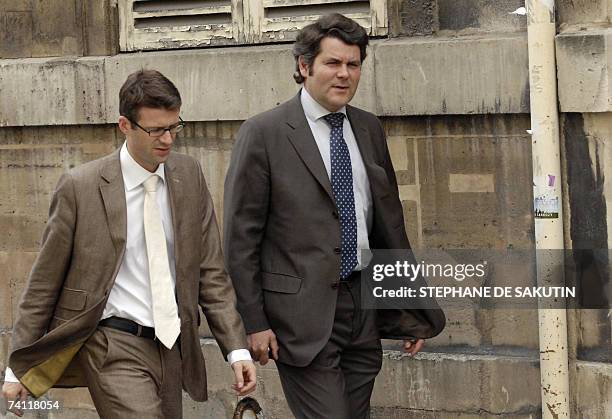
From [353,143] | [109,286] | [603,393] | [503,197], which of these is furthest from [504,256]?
[109,286]

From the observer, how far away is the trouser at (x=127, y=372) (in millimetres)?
4820

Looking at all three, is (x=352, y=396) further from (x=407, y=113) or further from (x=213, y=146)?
(x=213, y=146)

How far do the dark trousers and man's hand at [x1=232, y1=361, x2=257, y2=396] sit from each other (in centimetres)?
40

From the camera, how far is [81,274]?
491 cm

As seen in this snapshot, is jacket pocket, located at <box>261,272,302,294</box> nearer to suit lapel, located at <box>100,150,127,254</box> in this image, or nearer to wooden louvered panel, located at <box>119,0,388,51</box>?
suit lapel, located at <box>100,150,127,254</box>

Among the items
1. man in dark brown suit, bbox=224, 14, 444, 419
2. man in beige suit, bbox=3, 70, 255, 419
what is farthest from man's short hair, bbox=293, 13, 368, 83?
man in beige suit, bbox=3, 70, 255, 419

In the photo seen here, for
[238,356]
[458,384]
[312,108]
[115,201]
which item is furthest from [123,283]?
[458,384]

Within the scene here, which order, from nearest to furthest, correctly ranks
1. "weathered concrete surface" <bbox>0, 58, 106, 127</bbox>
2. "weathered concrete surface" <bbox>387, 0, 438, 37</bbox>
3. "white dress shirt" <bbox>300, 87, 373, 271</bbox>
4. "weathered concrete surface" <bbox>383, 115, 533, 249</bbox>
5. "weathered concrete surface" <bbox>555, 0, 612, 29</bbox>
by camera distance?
"white dress shirt" <bbox>300, 87, 373, 271</bbox>
"weathered concrete surface" <bbox>555, 0, 612, 29</bbox>
"weathered concrete surface" <bbox>383, 115, 533, 249</bbox>
"weathered concrete surface" <bbox>387, 0, 438, 37</bbox>
"weathered concrete surface" <bbox>0, 58, 106, 127</bbox>

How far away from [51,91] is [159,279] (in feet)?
10.5

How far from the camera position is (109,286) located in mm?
4871

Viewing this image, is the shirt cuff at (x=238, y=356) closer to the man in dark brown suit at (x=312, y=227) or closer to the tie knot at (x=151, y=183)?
the man in dark brown suit at (x=312, y=227)

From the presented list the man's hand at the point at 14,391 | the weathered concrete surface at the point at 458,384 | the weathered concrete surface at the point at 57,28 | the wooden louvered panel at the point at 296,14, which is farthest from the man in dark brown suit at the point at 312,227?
the weathered concrete surface at the point at 57,28

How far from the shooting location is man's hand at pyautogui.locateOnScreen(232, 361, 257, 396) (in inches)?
197

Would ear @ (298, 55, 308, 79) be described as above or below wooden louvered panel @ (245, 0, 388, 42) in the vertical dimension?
below
